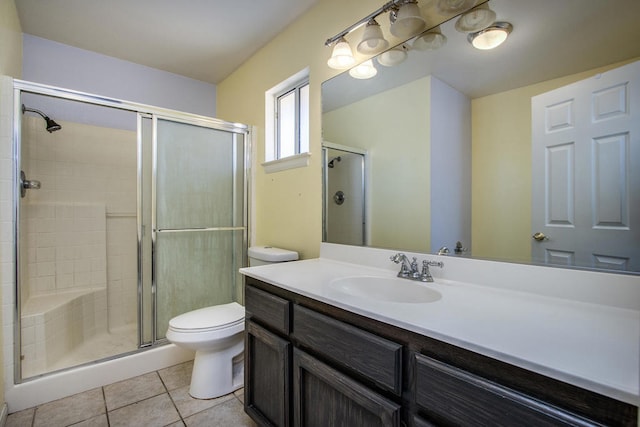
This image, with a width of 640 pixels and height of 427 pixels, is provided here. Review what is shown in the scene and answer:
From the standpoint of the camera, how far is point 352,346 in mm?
943

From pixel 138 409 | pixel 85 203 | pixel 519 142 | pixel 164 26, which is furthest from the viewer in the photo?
pixel 85 203

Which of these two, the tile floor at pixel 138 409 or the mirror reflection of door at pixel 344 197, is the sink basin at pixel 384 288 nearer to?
the mirror reflection of door at pixel 344 197

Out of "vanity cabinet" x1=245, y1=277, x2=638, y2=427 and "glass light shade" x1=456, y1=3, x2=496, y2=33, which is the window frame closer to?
"glass light shade" x1=456, y1=3, x2=496, y2=33

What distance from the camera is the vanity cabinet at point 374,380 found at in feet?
1.90

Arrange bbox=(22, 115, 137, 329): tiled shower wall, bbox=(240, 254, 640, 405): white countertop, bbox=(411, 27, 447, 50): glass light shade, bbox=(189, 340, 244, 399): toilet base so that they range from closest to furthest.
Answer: bbox=(240, 254, 640, 405): white countertop → bbox=(411, 27, 447, 50): glass light shade → bbox=(189, 340, 244, 399): toilet base → bbox=(22, 115, 137, 329): tiled shower wall

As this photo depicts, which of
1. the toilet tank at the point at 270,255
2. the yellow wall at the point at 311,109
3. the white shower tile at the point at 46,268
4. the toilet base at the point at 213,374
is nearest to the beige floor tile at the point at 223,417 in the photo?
the toilet base at the point at 213,374

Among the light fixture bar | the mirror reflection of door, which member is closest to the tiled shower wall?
the mirror reflection of door

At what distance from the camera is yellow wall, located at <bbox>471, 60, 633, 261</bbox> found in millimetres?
1109

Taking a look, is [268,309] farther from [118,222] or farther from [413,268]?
[118,222]

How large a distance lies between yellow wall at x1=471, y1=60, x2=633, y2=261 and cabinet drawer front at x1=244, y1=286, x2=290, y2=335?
822 mm

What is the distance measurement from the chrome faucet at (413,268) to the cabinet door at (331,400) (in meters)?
0.53

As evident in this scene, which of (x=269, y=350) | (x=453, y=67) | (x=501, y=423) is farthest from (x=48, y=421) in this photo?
(x=453, y=67)

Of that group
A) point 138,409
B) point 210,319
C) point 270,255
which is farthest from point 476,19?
point 138,409

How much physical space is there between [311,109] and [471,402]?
1.73m
